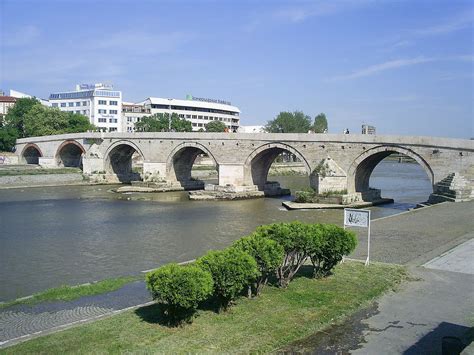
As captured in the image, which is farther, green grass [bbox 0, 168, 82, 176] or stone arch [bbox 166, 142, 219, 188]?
green grass [bbox 0, 168, 82, 176]

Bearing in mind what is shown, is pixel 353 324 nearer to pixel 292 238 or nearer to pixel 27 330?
pixel 292 238

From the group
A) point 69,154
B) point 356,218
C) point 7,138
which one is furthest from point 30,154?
point 356,218

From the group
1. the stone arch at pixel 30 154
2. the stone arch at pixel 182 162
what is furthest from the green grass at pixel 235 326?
the stone arch at pixel 30 154

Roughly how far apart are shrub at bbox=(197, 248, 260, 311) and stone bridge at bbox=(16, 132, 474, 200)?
17209 mm

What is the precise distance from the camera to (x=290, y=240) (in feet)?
26.7

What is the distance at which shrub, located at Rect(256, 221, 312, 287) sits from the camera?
818 centimetres

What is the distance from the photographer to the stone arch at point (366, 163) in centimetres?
2428

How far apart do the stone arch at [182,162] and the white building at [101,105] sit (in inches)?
1451

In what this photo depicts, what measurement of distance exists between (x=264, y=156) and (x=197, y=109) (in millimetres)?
51816

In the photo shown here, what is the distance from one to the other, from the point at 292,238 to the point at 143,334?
3163 millimetres

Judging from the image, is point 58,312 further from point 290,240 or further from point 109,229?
point 109,229

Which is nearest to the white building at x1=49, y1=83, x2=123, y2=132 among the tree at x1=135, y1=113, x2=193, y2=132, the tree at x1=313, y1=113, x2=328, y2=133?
the tree at x1=135, y1=113, x2=193, y2=132

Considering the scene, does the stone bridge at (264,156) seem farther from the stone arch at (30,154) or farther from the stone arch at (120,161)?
the stone arch at (30,154)

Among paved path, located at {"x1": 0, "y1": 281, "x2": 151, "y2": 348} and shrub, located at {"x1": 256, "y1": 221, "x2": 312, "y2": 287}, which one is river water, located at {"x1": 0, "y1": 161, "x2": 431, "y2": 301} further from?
shrub, located at {"x1": 256, "y1": 221, "x2": 312, "y2": 287}
